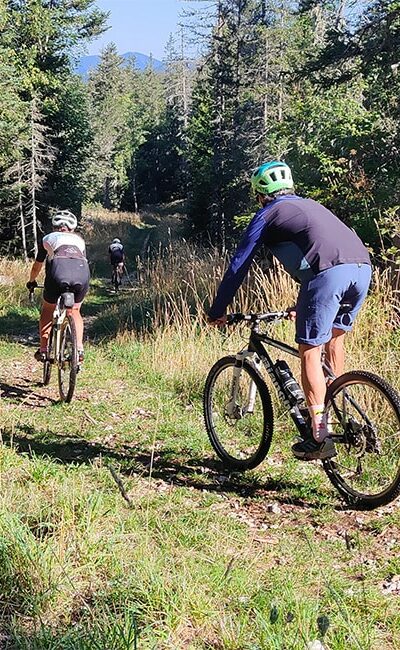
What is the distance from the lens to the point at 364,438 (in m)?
3.91

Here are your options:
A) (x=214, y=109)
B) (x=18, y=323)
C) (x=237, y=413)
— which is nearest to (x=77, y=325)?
(x=237, y=413)

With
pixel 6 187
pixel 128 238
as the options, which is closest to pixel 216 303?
pixel 6 187

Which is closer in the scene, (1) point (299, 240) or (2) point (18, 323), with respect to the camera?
(1) point (299, 240)

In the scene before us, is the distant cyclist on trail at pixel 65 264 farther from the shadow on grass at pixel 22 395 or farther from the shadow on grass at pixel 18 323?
the shadow on grass at pixel 18 323

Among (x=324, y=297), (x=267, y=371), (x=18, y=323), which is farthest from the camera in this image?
(x=18, y=323)

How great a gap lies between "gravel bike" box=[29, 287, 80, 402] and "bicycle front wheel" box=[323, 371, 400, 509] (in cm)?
309

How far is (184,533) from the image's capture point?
3596 millimetres

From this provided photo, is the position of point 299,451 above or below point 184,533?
above

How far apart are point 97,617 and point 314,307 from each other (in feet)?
7.10

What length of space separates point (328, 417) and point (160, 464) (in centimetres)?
154

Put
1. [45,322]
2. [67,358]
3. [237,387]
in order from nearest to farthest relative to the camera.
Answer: [237,387], [67,358], [45,322]

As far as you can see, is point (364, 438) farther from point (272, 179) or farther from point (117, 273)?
point (117, 273)

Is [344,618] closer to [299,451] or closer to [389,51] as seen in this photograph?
[299,451]

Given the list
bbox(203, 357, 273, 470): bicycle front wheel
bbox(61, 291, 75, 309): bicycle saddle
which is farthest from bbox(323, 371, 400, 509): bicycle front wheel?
bbox(61, 291, 75, 309): bicycle saddle
